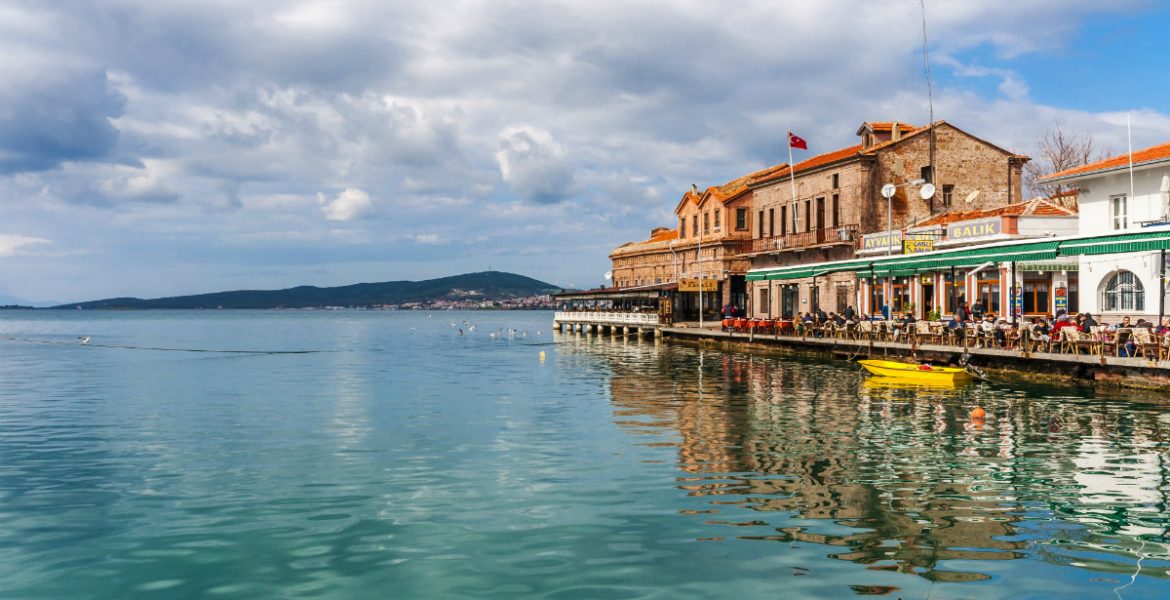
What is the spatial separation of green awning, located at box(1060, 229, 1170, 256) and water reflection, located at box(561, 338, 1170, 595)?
5246mm

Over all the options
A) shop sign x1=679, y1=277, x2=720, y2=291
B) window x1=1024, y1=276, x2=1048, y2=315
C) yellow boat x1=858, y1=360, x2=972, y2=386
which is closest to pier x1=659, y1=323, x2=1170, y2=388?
yellow boat x1=858, y1=360, x2=972, y2=386

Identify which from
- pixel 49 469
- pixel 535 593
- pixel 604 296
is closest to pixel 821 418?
pixel 535 593

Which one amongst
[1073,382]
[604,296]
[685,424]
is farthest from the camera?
[604,296]

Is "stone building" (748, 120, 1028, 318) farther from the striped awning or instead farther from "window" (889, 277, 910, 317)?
the striped awning

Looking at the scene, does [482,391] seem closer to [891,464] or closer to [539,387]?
[539,387]

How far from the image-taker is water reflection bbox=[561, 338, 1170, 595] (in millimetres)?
10758

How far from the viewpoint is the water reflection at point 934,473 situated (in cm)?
1076

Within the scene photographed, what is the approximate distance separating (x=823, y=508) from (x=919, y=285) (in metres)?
36.4

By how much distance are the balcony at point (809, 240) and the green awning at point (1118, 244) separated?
25.7 meters

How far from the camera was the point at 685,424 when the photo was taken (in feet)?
72.9

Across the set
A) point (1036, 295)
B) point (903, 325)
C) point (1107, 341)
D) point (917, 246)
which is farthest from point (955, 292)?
point (1107, 341)

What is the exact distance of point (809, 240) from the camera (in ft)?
201

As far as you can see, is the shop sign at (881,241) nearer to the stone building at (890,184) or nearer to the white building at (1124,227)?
the stone building at (890,184)

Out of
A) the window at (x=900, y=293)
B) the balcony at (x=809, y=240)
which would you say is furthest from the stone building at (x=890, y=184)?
the window at (x=900, y=293)
